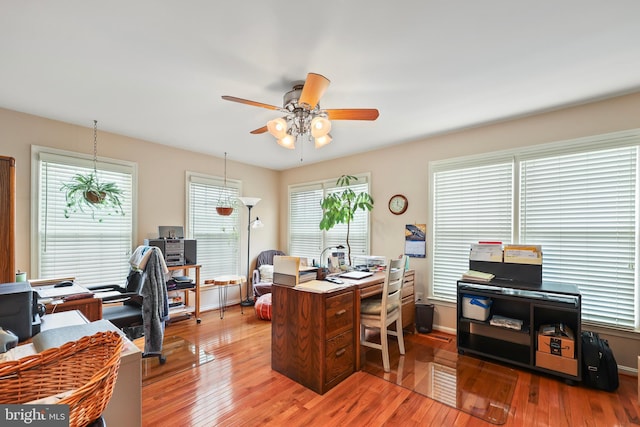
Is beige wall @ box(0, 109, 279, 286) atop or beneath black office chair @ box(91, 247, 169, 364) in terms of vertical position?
atop

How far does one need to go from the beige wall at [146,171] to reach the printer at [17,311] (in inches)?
89.4

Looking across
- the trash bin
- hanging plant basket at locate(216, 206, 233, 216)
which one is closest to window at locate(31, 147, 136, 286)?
hanging plant basket at locate(216, 206, 233, 216)

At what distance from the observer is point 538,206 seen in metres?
2.98

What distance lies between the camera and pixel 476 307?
2920 mm

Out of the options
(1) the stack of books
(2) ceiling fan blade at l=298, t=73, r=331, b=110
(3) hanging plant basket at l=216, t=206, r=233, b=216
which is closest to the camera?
(2) ceiling fan blade at l=298, t=73, r=331, b=110

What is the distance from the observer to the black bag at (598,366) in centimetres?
228

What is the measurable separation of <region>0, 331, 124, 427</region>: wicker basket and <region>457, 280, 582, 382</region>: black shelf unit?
2.98 metres

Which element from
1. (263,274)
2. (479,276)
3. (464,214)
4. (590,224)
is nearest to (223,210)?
(263,274)

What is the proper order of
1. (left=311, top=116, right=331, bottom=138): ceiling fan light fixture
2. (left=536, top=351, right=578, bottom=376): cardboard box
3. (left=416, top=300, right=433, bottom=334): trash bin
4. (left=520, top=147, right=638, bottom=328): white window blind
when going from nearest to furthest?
(left=311, top=116, right=331, bottom=138): ceiling fan light fixture < (left=536, top=351, right=578, bottom=376): cardboard box < (left=520, top=147, right=638, bottom=328): white window blind < (left=416, top=300, right=433, bottom=334): trash bin

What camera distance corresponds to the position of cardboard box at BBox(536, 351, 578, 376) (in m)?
2.37

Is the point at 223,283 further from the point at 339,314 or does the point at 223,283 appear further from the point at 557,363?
the point at 557,363

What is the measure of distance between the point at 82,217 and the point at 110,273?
2.50ft

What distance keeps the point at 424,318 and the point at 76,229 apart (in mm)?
4344

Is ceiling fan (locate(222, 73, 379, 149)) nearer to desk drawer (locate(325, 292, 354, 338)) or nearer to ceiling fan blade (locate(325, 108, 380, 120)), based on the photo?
ceiling fan blade (locate(325, 108, 380, 120))
